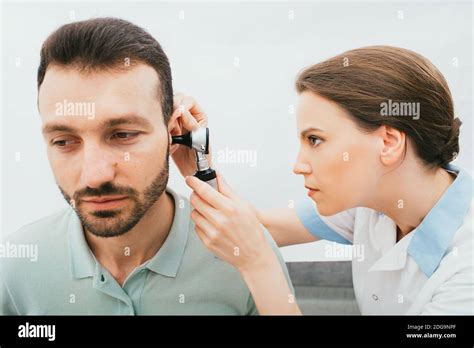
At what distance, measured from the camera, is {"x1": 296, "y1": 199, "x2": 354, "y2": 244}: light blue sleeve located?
197cm

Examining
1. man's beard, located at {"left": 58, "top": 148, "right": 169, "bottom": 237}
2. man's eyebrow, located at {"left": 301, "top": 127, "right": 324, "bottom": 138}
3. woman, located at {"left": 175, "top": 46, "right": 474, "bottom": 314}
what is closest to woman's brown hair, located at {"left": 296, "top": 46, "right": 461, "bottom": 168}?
woman, located at {"left": 175, "top": 46, "right": 474, "bottom": 314}

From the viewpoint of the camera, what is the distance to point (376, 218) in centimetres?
196

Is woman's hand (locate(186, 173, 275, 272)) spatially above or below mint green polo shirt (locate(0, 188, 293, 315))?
above

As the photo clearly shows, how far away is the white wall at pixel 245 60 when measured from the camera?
1.90 metres

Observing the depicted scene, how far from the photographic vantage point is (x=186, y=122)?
1.84m

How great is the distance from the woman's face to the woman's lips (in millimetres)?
580

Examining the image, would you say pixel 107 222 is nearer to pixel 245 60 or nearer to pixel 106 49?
pixel 106 49

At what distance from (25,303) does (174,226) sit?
0.55 metres

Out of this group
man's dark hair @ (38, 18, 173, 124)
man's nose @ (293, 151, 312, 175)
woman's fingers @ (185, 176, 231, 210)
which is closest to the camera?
man's dark hair @ (38, 18, 173, 124)

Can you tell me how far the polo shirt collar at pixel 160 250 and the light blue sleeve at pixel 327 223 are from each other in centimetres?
41

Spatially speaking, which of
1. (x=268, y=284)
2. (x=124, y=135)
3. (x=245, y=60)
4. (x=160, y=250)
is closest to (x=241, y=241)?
(x=268, y=284)

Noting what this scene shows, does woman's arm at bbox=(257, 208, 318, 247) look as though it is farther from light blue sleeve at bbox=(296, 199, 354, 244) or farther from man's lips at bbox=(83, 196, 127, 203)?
man's lips at bbox=(83, 196, 127, 203)
